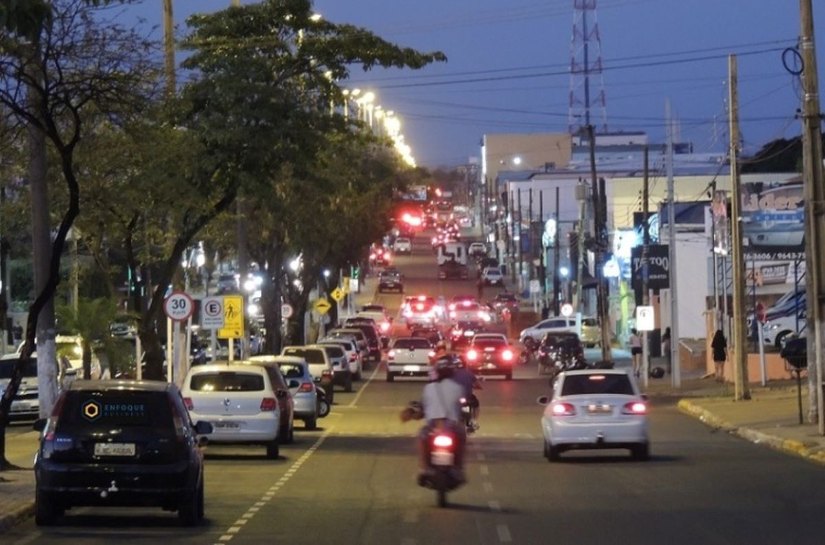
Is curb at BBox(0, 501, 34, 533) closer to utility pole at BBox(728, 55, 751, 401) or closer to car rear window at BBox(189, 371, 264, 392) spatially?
car rear window at BBox(189, 371, 264, 392)

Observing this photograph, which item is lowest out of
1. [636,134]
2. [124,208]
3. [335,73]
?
[124,208]

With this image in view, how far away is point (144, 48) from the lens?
23062 mm

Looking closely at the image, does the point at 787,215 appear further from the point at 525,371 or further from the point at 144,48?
the point at 144,48

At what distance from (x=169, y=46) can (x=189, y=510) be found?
17165mm

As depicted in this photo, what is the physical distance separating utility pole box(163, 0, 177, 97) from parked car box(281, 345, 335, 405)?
32.6 ft

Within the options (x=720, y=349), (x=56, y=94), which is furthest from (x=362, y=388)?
(x=56, y=94)

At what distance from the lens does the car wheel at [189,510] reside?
17.2m

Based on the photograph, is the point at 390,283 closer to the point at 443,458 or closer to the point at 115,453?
the point at 443,458

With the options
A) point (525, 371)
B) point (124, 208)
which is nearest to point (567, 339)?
point (525, 371)

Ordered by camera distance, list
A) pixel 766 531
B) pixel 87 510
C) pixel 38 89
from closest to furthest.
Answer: pixel 766 531 → pixel 87 510 → pixel 38 89

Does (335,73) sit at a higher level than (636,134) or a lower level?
lower

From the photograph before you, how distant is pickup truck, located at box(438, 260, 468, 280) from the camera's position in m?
129

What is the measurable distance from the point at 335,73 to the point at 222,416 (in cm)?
1056

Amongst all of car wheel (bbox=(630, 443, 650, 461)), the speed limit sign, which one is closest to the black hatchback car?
car wheel (bbox=(630, 443, 650, 461))
